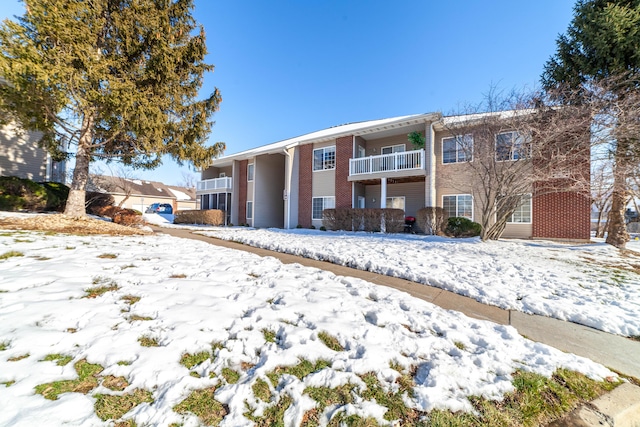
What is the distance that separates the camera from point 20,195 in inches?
437

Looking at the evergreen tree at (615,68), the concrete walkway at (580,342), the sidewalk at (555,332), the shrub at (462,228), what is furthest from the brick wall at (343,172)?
the sidewalk at (555,332)

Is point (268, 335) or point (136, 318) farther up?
point (136, 318)

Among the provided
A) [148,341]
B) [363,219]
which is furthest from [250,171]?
[148,341]

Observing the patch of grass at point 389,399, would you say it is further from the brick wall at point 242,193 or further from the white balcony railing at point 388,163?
the brick wall at point 242,193

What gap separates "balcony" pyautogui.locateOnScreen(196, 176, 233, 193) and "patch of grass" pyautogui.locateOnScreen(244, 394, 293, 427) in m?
21.2

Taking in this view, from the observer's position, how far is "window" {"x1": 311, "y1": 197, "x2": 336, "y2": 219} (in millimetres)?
16953

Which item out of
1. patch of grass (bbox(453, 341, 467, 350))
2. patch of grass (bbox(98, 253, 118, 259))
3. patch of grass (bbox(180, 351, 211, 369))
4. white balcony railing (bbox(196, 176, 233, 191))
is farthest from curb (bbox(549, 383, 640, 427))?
white balcony railing (bbox(196, 176, 233, 191))

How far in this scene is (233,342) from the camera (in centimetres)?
234

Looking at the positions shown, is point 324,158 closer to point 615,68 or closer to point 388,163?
point 388,163

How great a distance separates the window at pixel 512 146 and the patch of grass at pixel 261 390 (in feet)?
33.6

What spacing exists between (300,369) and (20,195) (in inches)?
615

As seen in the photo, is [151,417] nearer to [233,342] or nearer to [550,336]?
[233,342]

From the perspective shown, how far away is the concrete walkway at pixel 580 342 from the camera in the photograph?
6.47ft

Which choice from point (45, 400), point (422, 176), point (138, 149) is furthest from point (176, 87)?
point (422, 176)
